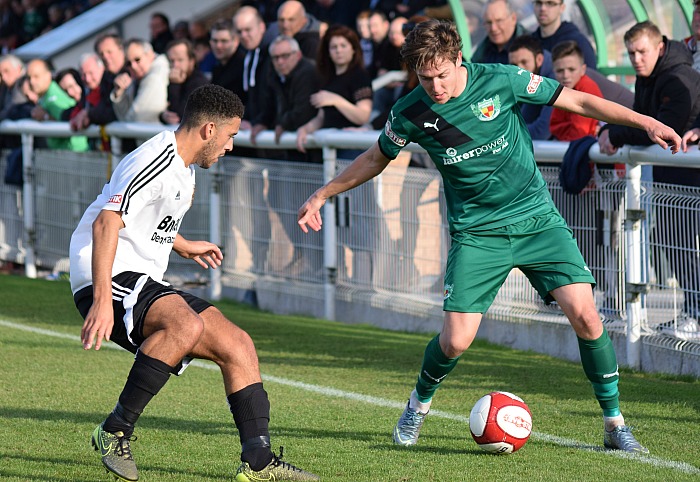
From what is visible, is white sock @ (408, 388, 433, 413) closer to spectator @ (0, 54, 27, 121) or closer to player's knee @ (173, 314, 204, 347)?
player's knee @ (173, 314, 204, 347)

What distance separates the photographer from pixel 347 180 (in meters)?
6.24

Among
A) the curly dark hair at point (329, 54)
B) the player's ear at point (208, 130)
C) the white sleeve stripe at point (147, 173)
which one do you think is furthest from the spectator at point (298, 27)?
the white sleeve stripe at point (147, 173)

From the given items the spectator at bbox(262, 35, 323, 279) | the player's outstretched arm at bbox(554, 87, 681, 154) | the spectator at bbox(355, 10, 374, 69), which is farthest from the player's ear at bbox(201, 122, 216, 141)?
the spectator at bbox(355, 10, 374, 69)

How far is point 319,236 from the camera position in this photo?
11219 mm

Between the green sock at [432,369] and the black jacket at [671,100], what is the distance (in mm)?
2725

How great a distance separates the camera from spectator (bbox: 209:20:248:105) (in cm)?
1252

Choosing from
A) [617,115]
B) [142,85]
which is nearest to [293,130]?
[142,85]

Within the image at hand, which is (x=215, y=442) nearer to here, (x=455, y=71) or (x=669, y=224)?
(x=455, y=71)

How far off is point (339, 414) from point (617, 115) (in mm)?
2409

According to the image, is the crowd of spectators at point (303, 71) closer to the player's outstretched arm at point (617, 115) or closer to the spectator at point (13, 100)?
the spectator at point (13, 100)

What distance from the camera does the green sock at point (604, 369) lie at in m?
6.00

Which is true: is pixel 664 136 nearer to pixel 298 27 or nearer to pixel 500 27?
pixel 500 27

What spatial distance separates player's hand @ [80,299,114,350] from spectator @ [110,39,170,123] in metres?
8.15

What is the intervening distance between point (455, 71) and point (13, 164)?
32.8ft
